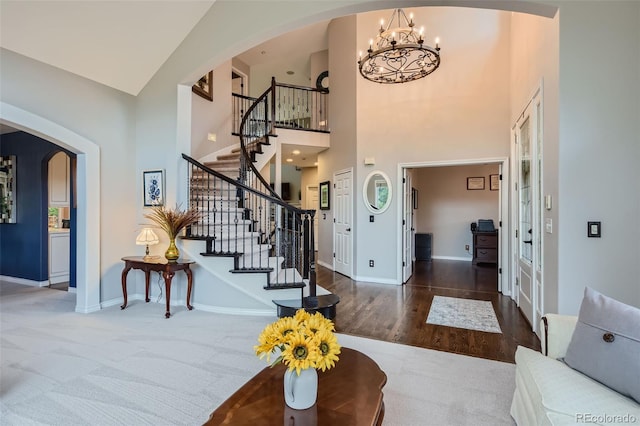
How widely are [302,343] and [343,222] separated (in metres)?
5.04

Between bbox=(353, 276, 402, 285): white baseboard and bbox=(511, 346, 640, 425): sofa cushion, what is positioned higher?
bbox=(511, 346, 640, 425): sofa cushion

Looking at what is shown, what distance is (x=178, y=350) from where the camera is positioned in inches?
109

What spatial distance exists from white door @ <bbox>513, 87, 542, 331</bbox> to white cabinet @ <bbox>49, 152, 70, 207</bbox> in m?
7.42

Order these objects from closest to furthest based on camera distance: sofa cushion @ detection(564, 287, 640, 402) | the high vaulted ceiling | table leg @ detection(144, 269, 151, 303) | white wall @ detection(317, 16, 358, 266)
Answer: sofa cushion @ detection(564, 287, 640, 402) → the high vaulted ceiling → table leg @ detection(144, 269, 151, 303) → white wall @ detection(317, 16, 358, 266)

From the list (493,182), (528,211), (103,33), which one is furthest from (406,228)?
(103,33)

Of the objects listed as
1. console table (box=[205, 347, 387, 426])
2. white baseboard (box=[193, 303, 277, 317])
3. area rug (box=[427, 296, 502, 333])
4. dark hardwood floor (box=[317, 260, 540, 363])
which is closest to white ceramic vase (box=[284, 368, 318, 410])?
console table (box=[205, 347, 387, 426])

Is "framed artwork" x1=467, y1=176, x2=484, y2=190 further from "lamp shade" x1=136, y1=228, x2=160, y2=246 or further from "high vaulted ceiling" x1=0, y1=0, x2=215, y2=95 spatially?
"lamp shade" x1=136, y1=228, x2=160, y2=246

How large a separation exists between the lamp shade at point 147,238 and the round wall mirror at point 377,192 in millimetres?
3413

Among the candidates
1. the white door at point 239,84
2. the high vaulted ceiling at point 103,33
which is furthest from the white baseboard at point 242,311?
the white door at point 239,84

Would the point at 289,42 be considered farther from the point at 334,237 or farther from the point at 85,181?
the point at 85,181

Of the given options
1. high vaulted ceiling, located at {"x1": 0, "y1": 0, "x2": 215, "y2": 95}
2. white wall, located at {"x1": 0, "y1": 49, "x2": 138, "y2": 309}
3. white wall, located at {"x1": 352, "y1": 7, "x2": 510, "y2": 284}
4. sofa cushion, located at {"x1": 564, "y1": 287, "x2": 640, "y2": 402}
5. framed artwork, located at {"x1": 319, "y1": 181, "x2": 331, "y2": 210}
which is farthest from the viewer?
framed artwork, located at {"x1": 319, "y1": 181, "x2": 331, "y2": 210}

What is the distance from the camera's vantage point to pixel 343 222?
6.23 m

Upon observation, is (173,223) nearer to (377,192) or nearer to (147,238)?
(147,238)

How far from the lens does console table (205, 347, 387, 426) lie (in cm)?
121
